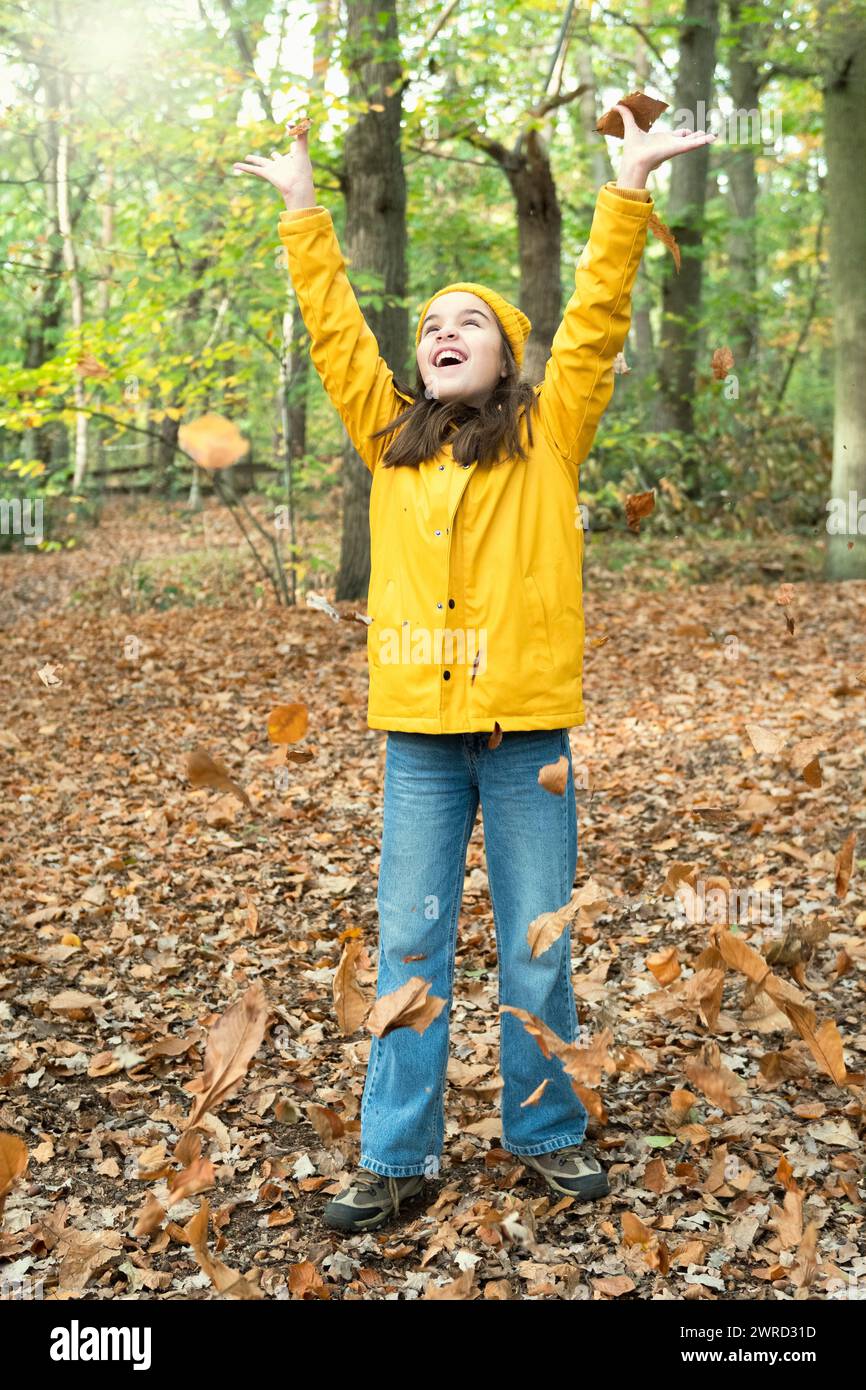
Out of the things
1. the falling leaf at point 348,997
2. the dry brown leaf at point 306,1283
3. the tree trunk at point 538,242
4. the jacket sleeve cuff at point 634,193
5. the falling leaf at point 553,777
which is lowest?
the dry brown leaf at point 306,1283

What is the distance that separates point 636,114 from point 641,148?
0.08 metres

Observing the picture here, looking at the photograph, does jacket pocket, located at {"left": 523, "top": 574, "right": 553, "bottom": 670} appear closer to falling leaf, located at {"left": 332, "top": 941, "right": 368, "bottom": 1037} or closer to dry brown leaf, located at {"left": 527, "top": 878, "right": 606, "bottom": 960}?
dry brown leaf, located at {"left": 527, "top": 878, "right": 606, "bottom": 960}

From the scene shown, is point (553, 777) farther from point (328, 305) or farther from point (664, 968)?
point (328, 305)

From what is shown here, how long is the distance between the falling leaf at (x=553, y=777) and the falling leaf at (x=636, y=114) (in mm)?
1338

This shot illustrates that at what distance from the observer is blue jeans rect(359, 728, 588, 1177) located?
2.66 meters

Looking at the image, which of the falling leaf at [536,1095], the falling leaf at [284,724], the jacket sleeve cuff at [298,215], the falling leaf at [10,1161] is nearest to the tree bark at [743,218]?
the falling leaf at [284,724]

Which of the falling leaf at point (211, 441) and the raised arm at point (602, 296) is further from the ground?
the falling leaf at point (211, 441)

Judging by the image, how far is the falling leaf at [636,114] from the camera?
8.05ft

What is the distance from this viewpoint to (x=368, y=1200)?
2758 mm

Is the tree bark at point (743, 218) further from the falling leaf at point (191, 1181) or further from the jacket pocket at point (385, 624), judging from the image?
the falling leaf at point (191, 1181)

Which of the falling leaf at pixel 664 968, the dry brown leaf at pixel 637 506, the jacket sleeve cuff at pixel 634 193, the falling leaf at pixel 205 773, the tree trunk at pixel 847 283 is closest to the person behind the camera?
the jacket sleeve cuff at pixel 634 193

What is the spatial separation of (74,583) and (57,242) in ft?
14.3

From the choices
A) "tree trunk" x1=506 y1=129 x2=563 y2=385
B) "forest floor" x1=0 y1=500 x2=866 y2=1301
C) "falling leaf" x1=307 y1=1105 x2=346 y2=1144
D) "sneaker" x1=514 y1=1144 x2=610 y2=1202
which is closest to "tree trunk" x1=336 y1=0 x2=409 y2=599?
"tree trunk" x1=506 y1=129 x2=563 y2=385

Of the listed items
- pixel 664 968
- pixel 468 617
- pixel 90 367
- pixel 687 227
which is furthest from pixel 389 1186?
pixel 687 227
